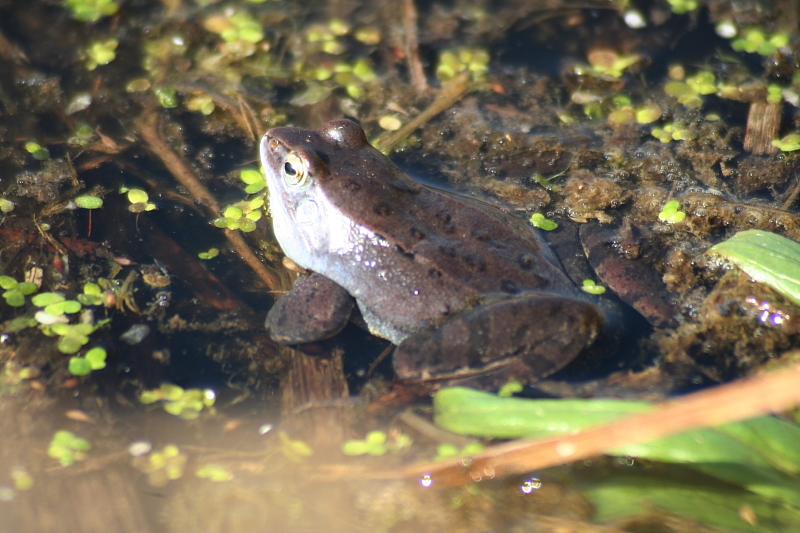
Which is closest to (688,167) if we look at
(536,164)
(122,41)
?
(536,164)

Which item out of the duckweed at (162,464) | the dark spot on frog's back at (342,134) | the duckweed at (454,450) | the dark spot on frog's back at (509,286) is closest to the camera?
the duckweed at (454,450)

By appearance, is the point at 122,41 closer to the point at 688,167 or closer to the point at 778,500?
the point at 688,167

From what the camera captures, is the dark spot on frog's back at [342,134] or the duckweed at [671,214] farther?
the duckweed at [671,214]

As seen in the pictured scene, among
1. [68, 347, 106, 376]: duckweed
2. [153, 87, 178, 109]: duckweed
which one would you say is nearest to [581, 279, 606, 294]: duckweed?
[68, 347, 106, 376]: duckweed

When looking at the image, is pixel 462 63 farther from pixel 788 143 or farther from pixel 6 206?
pixel 6 206

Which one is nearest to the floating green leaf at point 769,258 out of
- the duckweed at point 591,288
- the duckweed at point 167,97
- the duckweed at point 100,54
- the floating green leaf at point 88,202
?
the duckweed at point 591,288

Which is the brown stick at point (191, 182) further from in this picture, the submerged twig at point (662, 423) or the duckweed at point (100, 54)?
the submerged twig at point (662, 423)
